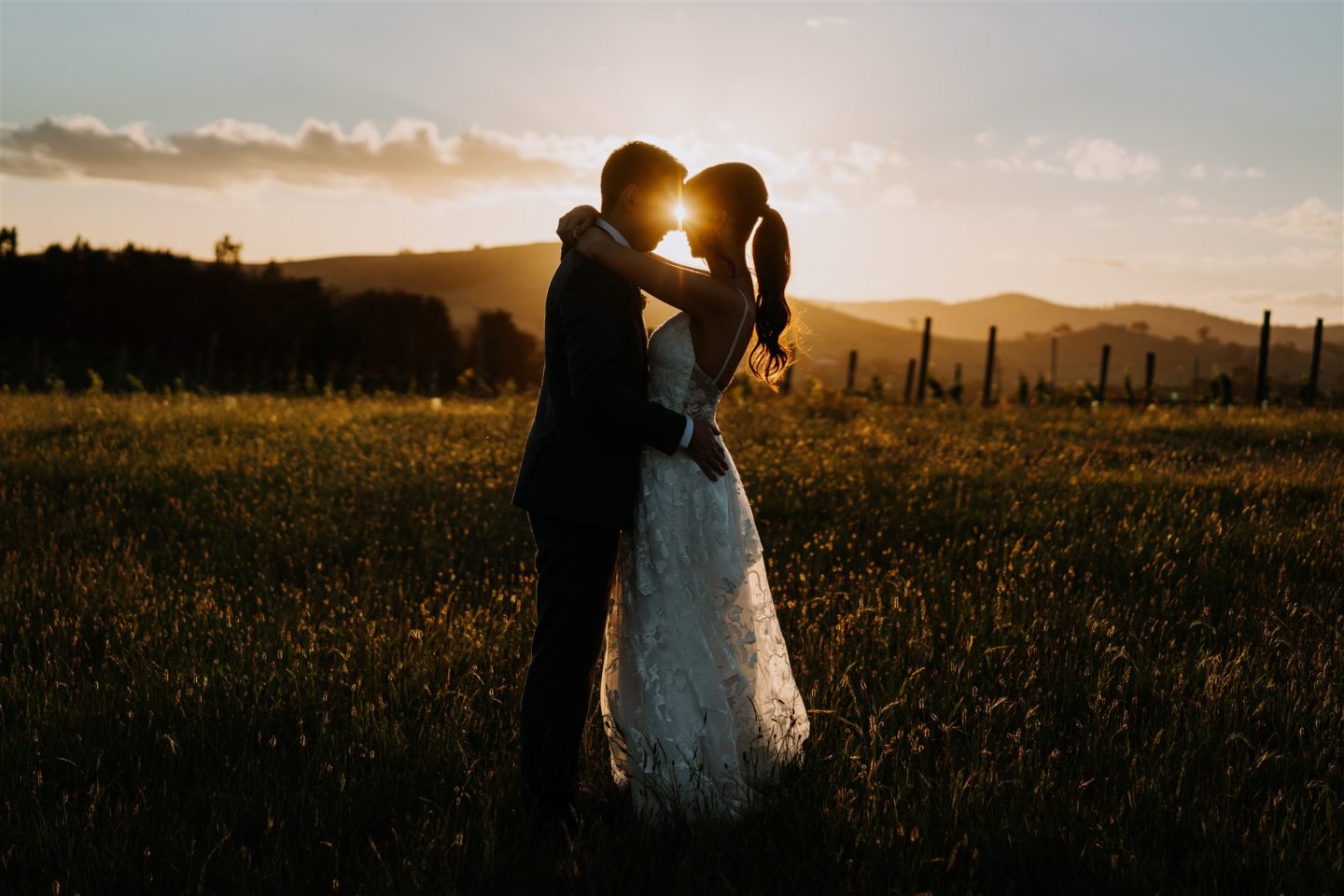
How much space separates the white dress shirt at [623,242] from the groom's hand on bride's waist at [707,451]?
2 cm

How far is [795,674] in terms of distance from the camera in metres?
4.84

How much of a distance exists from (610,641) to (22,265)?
49.5 meters

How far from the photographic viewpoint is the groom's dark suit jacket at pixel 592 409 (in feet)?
10.6

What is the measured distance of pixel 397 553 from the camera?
25.0ft

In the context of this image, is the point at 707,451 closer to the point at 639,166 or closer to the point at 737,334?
the point at 737,334

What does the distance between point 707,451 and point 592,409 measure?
476mm

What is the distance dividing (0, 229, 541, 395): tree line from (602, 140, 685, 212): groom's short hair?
37.6 meters

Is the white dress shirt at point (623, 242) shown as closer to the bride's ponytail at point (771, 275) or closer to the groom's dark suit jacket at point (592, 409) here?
the groom's dark suit jacket at point (592, 409)

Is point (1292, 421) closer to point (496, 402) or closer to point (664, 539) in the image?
point (496, 402)

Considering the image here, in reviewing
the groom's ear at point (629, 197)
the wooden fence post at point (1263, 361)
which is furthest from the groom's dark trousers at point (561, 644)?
the wooden fence post at point (1263, 361)

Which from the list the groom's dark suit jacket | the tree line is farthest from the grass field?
the tree line

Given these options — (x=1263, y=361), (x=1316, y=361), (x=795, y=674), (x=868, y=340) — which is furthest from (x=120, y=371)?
(x=868, y=340)

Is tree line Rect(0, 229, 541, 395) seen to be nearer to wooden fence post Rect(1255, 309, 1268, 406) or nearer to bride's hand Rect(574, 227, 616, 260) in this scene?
wooden fence post Rect(1255, 309, 1268, 406)

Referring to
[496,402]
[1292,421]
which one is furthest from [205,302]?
[1292,421]
